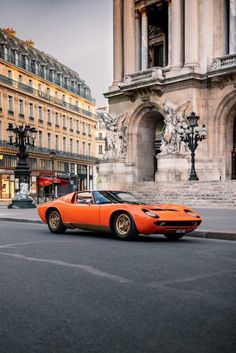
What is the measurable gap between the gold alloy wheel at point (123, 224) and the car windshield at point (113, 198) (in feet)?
2.06

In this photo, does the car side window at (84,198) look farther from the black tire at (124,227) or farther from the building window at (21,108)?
the building window at (21,108)

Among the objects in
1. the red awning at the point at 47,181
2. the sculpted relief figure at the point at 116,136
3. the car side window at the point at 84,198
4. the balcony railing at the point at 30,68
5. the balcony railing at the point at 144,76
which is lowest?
the car side window at the point at 84,198

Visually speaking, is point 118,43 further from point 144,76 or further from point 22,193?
point 22,193

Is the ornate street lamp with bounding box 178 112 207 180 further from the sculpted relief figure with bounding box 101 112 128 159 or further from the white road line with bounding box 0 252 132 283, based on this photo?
the white road line with bounding box 0 252 132 283

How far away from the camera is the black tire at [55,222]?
13750 millimetres

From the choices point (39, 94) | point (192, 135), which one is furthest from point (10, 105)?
point (192, 135)

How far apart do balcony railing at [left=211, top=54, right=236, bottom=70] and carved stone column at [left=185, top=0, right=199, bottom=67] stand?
1.29m

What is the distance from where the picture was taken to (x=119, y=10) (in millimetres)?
44000

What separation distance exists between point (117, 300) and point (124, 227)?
20.8 feet

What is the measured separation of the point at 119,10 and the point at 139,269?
39.6 meters

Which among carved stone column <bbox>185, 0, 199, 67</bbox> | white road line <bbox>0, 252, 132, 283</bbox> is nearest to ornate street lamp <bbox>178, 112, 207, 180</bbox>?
carved stone column <bbox>185, 0, 199, 67</bbox>

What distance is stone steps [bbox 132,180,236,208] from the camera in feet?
90.7

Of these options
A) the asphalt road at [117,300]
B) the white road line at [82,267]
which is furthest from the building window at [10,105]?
the white road line at [82,267]

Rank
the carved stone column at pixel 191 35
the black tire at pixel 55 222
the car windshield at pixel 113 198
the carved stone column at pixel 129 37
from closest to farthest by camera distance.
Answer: the car windshield at pixel 113 198 < the black tire at pixel 55 222 < the carved stone column at pixel 191 35 < the carved stone column at pixel 129 37
